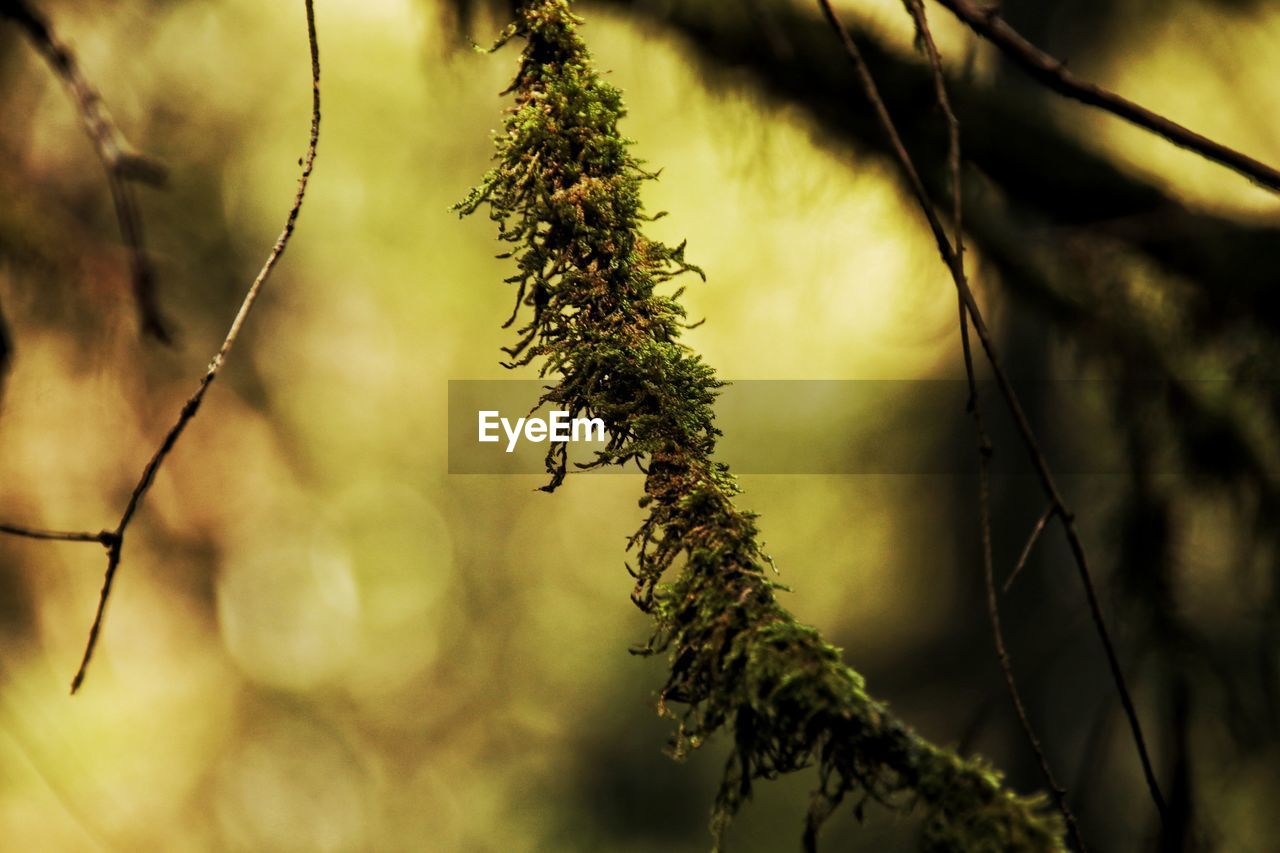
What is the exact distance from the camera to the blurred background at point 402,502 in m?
3.45

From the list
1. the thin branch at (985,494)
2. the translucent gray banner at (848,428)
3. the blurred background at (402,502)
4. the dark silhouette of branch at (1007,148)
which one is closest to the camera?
the thin branch at (985,494)

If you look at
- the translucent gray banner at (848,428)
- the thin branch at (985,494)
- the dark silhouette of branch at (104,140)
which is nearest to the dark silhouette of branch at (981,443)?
the thin branch at (985,494)

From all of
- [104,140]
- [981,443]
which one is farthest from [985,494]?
[104,140]

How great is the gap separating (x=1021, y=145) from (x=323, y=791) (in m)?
4.59

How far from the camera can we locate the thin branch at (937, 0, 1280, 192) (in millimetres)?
545

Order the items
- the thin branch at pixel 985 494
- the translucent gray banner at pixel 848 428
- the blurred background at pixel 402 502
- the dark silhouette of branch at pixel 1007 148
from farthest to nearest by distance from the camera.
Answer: the translucent gray banner at pixel 848 428, the blurred background at pixel 402 502, the dark silhouette of branch at pixel 1007 148, the thin branch at pixel 985 494

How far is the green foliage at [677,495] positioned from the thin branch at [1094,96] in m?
0.26

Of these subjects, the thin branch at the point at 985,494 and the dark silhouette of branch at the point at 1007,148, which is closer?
the thin branch at the point at 985,494

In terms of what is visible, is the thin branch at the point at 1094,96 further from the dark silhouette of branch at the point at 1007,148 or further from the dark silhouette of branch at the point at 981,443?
the dark silhouette of branch at the point at 1007,148

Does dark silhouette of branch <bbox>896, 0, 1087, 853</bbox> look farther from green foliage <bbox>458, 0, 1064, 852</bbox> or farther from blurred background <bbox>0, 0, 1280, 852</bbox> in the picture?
blurred background <bbox>0, 0, 1280, 852</bbox>

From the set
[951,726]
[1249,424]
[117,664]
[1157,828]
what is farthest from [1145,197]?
[117,664]

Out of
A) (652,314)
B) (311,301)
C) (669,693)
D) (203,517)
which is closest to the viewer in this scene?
(669,693)

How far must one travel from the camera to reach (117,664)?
12.8 feet

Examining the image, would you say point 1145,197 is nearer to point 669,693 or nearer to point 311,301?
point 669,693
